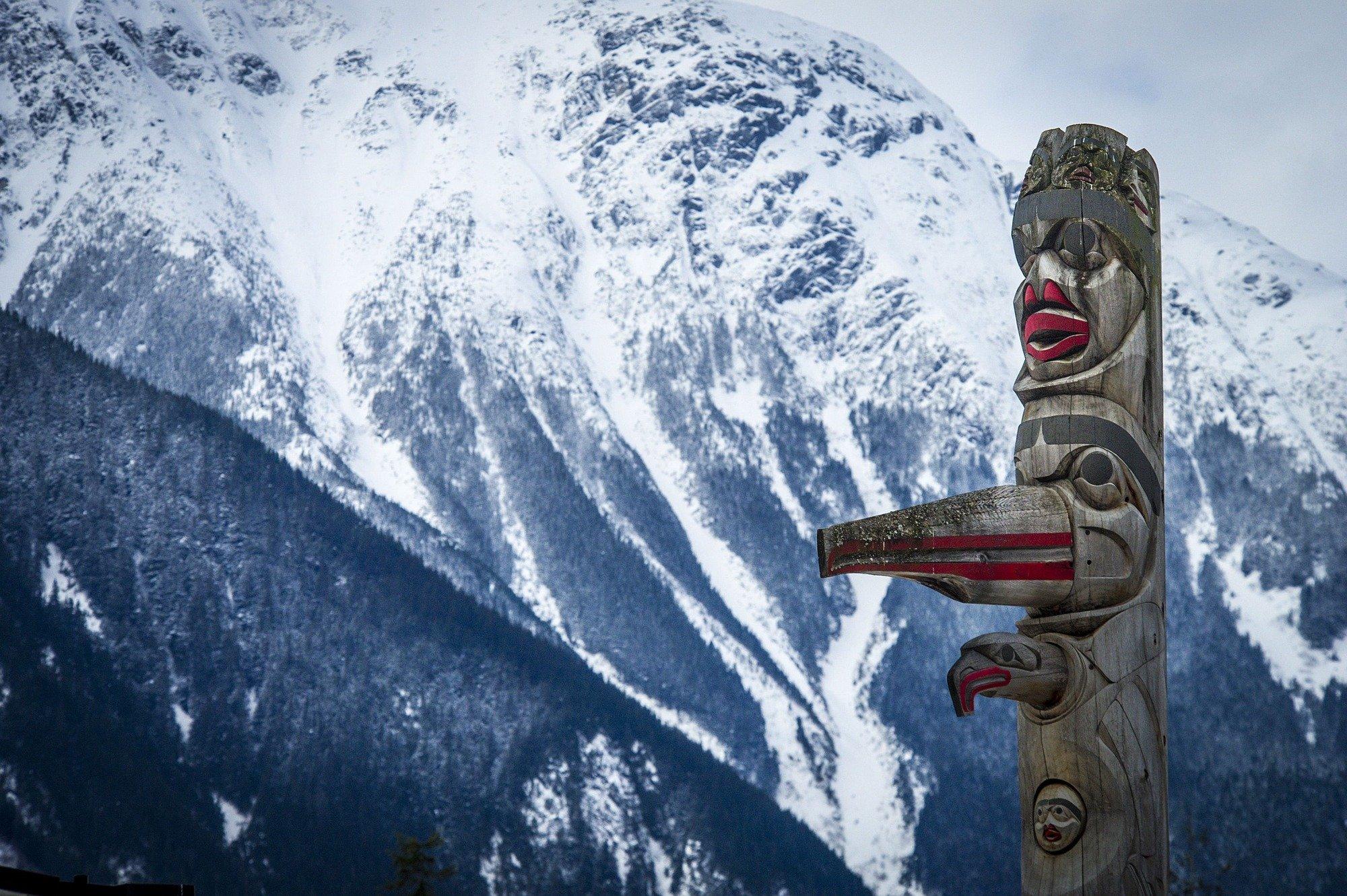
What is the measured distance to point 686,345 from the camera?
516 feet

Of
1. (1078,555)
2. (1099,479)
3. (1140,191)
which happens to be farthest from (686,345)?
(1078,555)

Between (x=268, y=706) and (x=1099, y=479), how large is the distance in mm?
96590

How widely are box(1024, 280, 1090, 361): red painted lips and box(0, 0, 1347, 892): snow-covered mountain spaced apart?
97.8 meters

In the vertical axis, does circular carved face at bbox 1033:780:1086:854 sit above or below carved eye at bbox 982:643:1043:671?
below

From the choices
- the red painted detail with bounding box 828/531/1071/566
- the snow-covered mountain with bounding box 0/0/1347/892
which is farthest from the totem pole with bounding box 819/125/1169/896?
the snow-covered mountain with bounding box 0/0/1347/892

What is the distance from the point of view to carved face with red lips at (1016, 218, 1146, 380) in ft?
23.5

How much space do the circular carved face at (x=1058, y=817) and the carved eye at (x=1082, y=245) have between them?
2295mm

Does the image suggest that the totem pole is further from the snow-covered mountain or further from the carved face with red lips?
the snow-covered mountain

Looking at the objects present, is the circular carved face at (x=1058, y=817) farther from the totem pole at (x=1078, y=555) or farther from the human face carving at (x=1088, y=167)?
the human face carving at (x=1088, y=167)

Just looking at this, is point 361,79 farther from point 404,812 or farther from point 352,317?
point 404,812

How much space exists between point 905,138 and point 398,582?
318 ft

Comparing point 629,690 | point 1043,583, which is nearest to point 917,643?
point 629,690

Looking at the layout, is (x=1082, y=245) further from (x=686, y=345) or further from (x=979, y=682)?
(x=686, y=345)

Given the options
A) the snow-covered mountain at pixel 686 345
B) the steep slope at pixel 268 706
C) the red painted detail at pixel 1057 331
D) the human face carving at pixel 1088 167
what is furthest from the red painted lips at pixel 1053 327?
the snow-covered mountain at pixel 686 345
